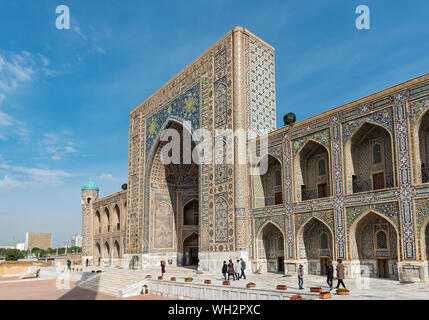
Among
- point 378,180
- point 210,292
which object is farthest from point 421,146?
point 210,292

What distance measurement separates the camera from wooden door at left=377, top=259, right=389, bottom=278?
13281 mm

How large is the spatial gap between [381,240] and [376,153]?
306 cm

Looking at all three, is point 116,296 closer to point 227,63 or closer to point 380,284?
point 380,284

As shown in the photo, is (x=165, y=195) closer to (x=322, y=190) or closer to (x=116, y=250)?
(x=116, y=250)

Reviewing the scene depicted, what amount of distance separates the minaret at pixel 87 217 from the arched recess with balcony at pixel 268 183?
78.8 feet

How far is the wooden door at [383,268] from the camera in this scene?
1328 centimetres

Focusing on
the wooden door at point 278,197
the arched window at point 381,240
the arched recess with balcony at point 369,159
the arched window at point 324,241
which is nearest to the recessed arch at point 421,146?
the arched recess with balcony at point 369,159

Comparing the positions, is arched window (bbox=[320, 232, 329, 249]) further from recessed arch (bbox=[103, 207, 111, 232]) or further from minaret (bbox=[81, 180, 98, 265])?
minaret (bbox=[81, 180, 98, 265])

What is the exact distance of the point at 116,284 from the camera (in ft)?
59.8

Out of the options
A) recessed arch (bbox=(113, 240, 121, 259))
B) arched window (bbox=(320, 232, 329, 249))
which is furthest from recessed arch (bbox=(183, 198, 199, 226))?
arched window (bbox=(320, 232, 329, 249))

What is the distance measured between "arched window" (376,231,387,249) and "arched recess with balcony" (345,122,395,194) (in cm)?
160
